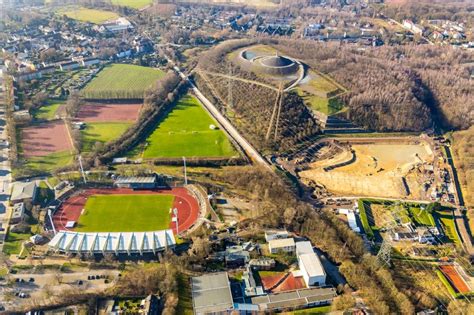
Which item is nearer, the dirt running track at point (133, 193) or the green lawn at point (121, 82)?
the dirt running track at point (133, 193)

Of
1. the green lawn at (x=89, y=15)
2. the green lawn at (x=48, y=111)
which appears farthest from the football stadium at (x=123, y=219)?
the green lawn at (x=89, y=15)

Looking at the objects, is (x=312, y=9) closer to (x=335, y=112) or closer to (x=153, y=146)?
(x=335, y=112)

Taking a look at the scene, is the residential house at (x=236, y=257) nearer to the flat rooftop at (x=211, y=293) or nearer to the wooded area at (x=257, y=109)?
the flat rooftop at (x=211, y=293)

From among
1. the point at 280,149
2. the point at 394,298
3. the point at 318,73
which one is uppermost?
the point at 318,73

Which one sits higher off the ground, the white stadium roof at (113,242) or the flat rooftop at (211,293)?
the white stadium roof at (113,242)

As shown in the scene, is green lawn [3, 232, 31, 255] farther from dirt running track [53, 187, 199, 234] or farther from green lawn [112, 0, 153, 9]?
green lawn [112, 0, 153, 9]

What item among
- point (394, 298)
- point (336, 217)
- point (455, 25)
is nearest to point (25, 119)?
point (336, 217)

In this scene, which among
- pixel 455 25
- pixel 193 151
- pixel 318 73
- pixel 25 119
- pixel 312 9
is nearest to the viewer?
pixel 193 151

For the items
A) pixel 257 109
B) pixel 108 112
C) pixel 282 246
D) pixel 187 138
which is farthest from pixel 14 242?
→ pixel 257 109
